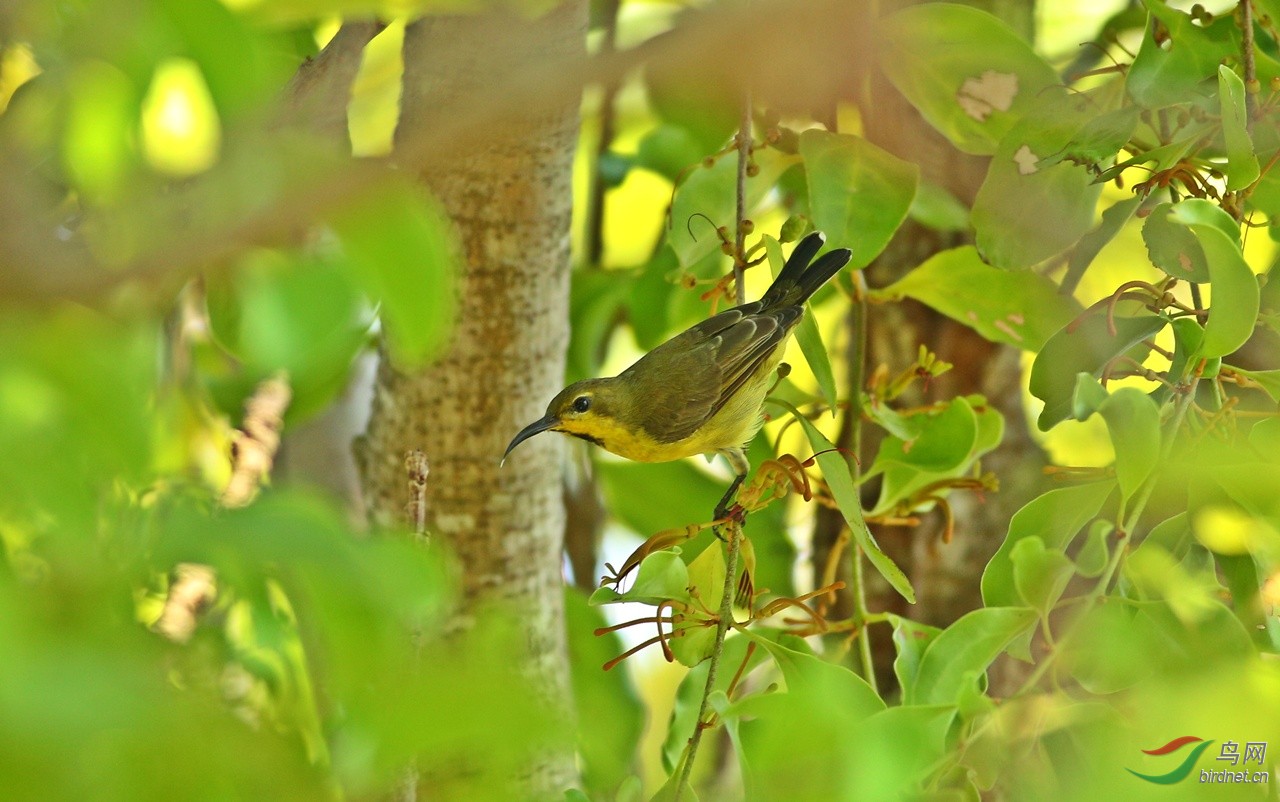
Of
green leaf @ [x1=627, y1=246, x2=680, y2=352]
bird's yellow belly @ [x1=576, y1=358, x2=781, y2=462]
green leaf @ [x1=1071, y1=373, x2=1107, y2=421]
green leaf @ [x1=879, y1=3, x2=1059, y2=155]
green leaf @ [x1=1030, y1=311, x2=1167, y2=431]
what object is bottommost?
green leaf @ [x1=1071, y1=373, x2=1107, y2=421]

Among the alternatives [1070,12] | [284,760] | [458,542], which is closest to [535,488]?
[458,542]

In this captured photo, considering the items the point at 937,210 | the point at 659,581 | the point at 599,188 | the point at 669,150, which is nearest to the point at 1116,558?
the point at 659,581

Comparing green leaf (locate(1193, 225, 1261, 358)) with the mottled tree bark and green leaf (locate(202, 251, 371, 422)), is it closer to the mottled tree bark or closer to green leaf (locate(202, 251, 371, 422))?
green leaf (locate(202, 251, 371, 422))

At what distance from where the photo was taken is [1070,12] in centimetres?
287

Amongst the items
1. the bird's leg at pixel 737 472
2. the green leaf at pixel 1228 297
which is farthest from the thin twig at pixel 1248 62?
the bird's leg at pixel 737 472

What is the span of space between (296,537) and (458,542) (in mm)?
1363

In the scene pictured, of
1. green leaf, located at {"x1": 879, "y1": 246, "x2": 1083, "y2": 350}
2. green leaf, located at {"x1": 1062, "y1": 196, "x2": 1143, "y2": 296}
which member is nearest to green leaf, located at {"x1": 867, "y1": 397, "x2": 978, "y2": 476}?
green leaf, located at {"x1": 879, "y1": 246, "x2": 1083, "y2": 350}

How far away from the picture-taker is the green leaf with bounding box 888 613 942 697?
1.31 metres

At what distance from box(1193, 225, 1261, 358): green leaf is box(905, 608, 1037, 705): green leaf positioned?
34 centimetres

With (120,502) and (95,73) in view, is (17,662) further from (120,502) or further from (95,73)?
(95,73)

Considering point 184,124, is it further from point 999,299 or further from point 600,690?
point 999,299

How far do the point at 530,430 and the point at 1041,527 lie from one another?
3.05 ft

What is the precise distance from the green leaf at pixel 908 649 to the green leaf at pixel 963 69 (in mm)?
713

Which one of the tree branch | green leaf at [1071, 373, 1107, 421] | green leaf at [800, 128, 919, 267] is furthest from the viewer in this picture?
green leaf at [800, 128, 919, 267]
